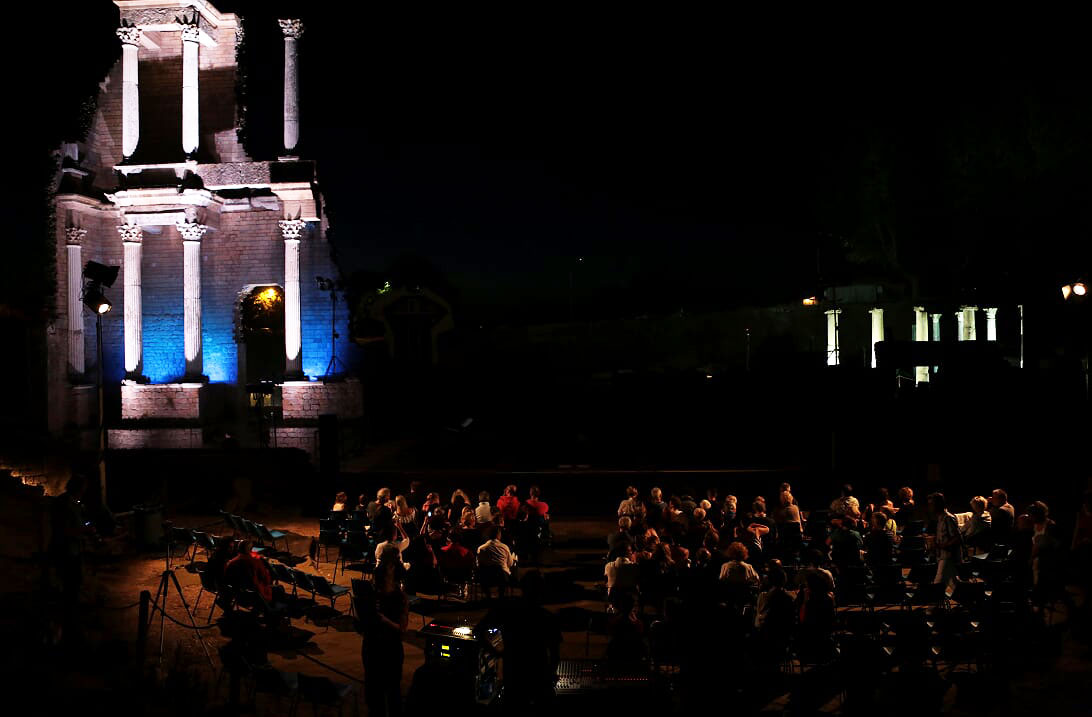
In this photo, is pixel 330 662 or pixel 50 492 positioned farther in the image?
pixel 50 492

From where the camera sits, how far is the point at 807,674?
23.7 ft

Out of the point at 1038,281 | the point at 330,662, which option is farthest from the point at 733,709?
the point at 1038,281

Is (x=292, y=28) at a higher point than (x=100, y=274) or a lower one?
higher

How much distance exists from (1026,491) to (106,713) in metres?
17.3

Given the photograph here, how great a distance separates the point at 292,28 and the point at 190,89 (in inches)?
133

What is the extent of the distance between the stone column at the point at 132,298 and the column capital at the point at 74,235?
1.14m

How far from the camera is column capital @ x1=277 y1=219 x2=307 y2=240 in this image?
25047 millimetres

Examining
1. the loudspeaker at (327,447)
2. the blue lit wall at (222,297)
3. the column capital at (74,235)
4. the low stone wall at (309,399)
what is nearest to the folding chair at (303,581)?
the loudspeaker at (327,447)

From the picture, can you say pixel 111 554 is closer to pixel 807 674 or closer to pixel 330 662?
pixel 330 662

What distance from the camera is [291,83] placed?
81.0ft

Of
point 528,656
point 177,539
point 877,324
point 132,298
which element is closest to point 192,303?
point 132,298

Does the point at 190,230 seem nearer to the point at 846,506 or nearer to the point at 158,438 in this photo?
the point at 158,438

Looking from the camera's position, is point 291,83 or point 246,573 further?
point 291,83

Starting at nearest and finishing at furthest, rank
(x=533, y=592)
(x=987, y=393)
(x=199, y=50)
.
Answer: (x=533, y=592), (x=987, y=393), (x=199, y=50)
